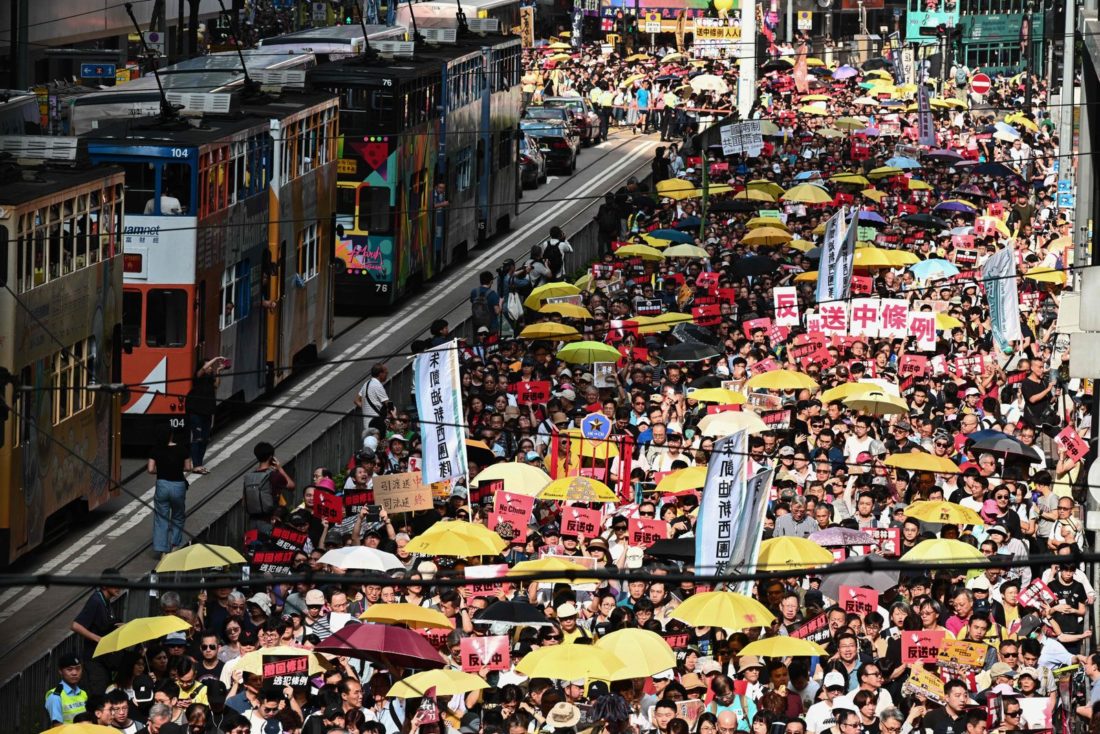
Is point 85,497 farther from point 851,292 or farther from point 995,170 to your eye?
point 995,170

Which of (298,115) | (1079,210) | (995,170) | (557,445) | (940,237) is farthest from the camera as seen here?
(995,170)

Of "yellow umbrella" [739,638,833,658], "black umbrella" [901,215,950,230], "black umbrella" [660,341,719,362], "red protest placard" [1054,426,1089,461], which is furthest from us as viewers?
"black umbrella" [901,215,950,230]

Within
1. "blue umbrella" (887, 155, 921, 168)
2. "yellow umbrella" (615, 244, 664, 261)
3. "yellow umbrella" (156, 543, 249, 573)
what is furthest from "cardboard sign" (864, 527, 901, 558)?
"blue umbrella" (887, 155, 921, 168)

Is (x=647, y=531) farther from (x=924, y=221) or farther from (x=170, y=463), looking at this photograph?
(x=924, y=221)

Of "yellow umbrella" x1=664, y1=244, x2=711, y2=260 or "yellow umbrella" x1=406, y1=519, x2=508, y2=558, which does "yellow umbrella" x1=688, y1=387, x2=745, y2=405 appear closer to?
"yellow umbrella" x1=406, y1=519, x2=508, y2=558

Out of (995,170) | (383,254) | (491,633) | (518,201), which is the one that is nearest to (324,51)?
(383,254)

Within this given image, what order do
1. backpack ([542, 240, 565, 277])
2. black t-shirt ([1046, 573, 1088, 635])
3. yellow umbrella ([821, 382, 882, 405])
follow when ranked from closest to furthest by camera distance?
black t-shirt ([1046, 573, 1088, 635]) → yellow umbrella ([821, 382, 882, 405]) → backpack ([542, 240, 565, 277])
